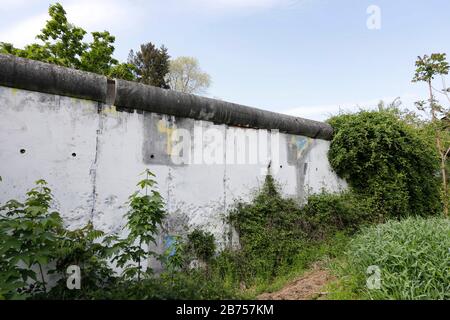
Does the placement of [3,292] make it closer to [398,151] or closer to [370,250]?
[370,250]

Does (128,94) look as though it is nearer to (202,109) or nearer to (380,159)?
(202,109)

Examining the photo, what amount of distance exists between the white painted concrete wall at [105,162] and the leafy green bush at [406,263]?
7.36 feet

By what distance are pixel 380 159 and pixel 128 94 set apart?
5795 millimetres

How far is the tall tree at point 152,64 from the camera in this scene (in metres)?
20.1

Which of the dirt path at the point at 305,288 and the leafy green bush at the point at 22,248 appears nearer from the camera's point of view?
the leafy green bush at the point at 22,248

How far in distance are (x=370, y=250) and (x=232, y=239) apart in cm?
224

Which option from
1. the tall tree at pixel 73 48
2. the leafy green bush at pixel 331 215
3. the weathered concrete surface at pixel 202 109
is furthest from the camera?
the tall tree at pixel 73 48

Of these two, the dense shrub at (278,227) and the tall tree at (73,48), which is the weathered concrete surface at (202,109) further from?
the tall tree at (73,48)

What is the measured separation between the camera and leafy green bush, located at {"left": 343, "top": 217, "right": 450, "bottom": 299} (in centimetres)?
276

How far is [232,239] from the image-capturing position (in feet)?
16.6

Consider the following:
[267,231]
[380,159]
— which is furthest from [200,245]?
[380,159]

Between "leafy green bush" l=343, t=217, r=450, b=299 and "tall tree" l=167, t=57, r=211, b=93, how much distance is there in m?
18.2

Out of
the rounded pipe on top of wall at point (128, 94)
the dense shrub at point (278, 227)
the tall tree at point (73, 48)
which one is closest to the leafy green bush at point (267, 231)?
the dense shrub at point (278, 227)
